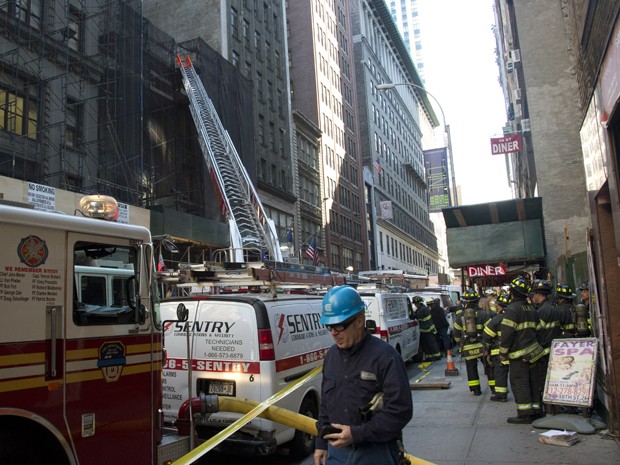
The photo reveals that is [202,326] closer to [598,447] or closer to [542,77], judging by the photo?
[598,447]

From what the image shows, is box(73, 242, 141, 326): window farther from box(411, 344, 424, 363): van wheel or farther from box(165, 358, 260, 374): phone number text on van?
box(411, 344, 424, 363): van wheel

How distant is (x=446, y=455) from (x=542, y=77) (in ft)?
39.0

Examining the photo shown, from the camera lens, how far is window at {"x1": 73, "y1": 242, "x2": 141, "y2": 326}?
14.4 ft

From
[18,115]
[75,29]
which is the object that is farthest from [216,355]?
[75,29]

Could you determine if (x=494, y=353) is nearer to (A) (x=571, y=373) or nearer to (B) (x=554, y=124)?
(A) (x=571, y=373)

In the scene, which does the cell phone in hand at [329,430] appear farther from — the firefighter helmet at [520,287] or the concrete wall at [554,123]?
the concrete wall at [554,123]

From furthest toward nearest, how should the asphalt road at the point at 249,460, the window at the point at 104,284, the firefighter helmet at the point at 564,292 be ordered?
the firefighter helmet at the point at 564,292
the asphalt road at the point at 249,460
the window at the point at 104,284

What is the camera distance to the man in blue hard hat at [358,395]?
296 cm

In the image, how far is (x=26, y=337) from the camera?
3.87 m

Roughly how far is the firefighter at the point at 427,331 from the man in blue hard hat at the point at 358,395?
12791 mm

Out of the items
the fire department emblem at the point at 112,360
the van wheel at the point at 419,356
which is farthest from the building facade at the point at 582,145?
the fire department emblem at the point at 112,360

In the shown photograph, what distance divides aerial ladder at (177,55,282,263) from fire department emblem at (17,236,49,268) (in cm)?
1020

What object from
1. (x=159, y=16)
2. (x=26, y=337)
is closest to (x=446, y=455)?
(x=26, y=337)

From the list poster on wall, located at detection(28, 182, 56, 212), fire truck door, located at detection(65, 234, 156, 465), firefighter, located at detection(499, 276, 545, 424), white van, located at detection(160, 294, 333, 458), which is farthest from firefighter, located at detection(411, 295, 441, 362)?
fire truck door, located at detection(65, 234, 156, 465)
